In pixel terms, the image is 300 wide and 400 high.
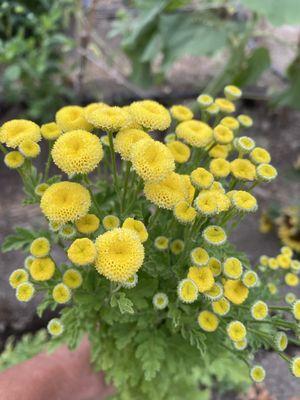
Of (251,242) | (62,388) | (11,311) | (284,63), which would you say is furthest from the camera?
(284,63)

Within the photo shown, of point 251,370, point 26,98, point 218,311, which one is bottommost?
point 26,98

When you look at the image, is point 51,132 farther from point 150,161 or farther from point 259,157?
point 259,157

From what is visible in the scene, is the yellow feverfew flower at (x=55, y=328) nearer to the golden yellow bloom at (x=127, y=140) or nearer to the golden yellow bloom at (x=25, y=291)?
the golden yellow bloom at (x=25, y=291)

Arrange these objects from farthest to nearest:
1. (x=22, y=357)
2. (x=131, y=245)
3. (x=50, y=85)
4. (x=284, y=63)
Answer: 1. (x=284, y=63)
2. (x=50, y=85)
3. (x=22, y=357)
4. (x=131, y=245)

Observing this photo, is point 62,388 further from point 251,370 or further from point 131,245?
point 131,245

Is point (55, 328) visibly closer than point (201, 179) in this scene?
No

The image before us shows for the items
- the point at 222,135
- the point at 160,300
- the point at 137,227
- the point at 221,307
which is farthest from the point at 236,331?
the point at 222,135

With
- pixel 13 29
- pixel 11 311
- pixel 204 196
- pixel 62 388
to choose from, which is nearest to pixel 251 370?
pixel 204 196
